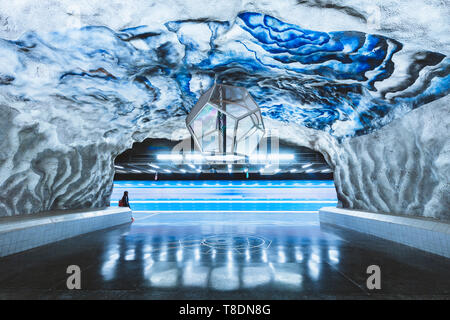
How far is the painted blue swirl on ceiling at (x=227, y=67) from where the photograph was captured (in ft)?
12.1

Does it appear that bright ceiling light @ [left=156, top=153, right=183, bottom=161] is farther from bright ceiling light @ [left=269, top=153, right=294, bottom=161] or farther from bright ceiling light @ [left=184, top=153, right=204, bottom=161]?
bright ceiling light @ [left=269, top=153, right=294, bottom=161]

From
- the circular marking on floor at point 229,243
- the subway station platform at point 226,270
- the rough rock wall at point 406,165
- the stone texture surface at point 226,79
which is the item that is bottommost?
the circular marking on floor at point 229,243

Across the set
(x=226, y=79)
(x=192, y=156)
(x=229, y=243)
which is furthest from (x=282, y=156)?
(x=229, y=243)

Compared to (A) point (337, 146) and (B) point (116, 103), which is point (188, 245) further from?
(A) point (337, 146)

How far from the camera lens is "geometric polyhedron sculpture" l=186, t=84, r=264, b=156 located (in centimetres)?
398

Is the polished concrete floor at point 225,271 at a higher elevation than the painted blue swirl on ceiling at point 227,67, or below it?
below

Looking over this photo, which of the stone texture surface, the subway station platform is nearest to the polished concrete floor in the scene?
the subway station platform

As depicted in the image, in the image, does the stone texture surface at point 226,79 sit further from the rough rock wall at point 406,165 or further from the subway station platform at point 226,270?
the subway station platform at point 226,270

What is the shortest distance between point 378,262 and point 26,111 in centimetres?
747

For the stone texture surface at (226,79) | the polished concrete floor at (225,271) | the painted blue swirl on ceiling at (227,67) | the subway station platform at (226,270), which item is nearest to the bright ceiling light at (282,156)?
the stone texture surface at (226,79)

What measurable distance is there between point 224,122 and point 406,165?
4416 mm

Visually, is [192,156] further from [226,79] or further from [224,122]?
[224,122]

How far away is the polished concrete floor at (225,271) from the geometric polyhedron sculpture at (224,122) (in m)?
1.94

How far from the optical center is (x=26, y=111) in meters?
5.26
